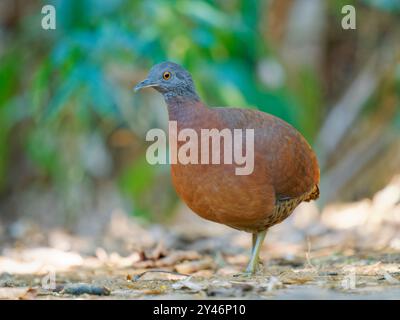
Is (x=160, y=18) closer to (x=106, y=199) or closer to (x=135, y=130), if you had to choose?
(x=135, y=130)

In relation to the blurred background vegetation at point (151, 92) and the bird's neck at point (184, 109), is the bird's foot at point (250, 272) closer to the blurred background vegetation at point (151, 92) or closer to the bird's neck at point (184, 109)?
the bird's neck at point (184, 109)

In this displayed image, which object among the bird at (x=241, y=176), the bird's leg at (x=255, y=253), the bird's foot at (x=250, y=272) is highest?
the bird at (x=241, y=176)

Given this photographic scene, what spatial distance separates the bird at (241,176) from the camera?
5.24 metres

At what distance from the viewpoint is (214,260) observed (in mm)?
6637

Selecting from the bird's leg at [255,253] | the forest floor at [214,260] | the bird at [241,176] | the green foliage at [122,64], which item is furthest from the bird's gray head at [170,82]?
the green foliage at [122,64]

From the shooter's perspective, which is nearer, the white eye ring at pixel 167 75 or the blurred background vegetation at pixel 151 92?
the white eye ring at pixel 167 75

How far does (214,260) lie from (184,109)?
173 cm

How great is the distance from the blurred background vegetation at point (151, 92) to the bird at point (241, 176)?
284cm

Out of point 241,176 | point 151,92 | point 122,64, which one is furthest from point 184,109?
point 151,92

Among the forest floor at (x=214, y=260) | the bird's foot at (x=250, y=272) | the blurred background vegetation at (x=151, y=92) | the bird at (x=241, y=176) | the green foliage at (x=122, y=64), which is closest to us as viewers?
the forest floor at (x=214, y=260)

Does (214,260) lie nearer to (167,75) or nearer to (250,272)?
(250,272)

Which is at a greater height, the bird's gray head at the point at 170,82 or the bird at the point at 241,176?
the bird's gray head at the point at 170,82

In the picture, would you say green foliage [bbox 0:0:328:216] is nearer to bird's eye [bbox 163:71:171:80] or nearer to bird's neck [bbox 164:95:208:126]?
bird's eye [bbox 163:71:171:80]

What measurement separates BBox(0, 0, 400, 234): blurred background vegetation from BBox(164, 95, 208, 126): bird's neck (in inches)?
111
